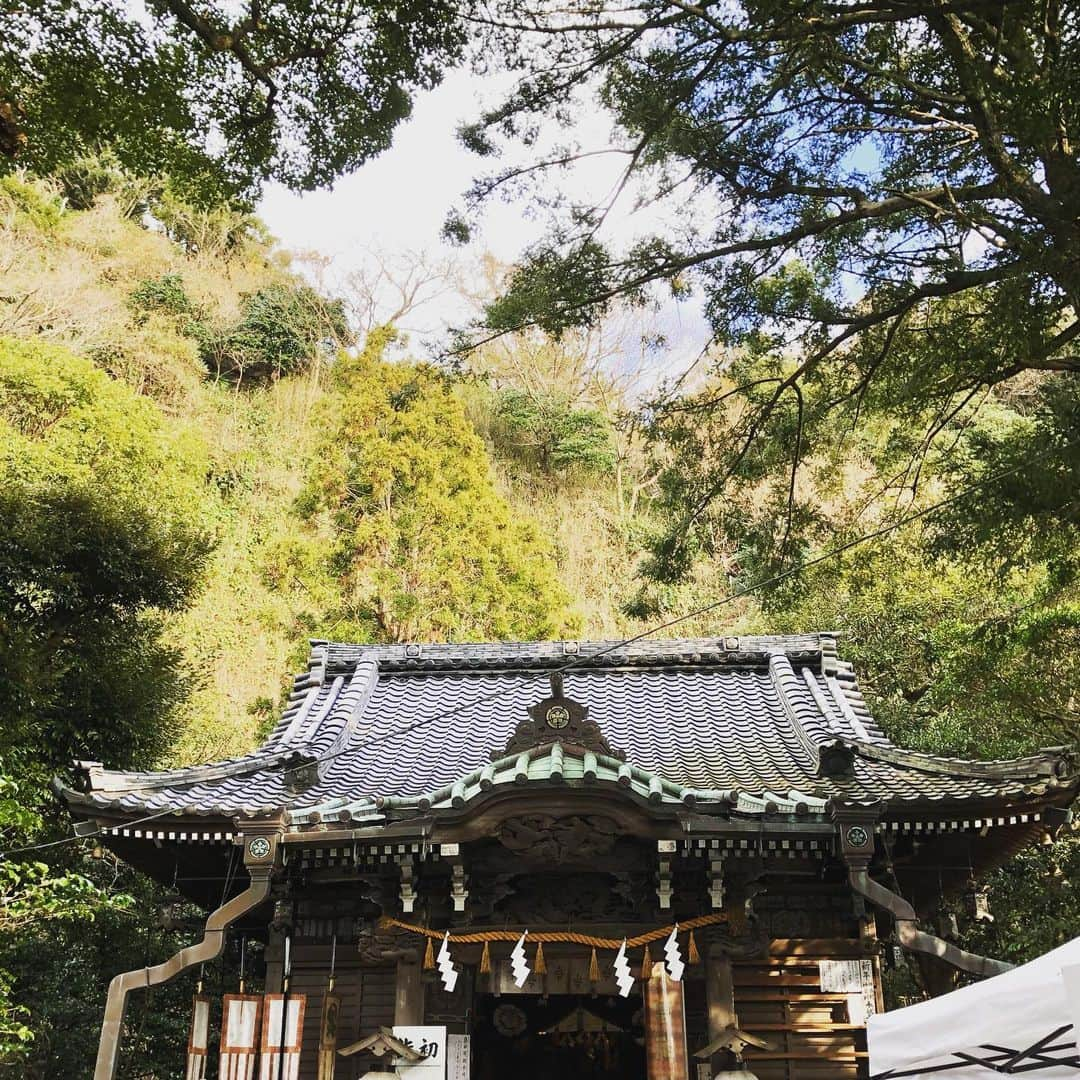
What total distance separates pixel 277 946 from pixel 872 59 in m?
8.44

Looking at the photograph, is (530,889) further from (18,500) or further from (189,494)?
(189,494)

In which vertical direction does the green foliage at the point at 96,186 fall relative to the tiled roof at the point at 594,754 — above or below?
above

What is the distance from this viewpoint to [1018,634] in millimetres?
11969

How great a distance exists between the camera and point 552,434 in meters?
31.6

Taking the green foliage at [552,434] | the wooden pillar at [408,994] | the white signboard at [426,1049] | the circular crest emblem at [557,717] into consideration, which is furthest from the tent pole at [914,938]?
the green foliage at [552,434]

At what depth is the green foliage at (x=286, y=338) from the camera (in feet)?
110

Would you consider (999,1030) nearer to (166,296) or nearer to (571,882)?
(571,882)

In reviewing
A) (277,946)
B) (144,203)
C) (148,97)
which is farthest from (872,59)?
(144,203)

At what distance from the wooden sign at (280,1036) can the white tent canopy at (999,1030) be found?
469 cm

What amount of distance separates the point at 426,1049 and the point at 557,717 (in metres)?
2.58

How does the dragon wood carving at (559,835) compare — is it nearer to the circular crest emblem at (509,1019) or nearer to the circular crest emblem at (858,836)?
the circular crest emblem at (858,836)

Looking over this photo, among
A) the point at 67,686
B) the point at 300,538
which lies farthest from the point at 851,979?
the point at 300,538

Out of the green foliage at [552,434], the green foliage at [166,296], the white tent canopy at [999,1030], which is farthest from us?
the green foliage at [166,296]

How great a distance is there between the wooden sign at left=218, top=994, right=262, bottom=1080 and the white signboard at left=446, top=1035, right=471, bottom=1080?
4.77 feet
